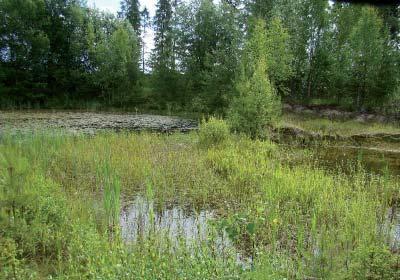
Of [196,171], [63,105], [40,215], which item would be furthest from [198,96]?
[40,215]

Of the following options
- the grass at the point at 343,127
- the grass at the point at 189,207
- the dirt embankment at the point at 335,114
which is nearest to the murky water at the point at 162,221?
the grass at the point at 189,207

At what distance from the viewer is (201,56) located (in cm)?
3216

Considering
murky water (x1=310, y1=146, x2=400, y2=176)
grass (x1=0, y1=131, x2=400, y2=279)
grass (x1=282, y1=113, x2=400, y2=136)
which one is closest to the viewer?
grass (x1=0, y1=131, x2=400, y2=279)

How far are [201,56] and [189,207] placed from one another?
2728cm

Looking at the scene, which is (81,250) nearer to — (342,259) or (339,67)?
(342,259)

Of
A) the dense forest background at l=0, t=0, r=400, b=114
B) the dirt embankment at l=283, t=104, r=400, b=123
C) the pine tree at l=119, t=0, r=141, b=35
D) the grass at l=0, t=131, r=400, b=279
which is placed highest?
the pine tree at l=119, t=0, r=141, b=35

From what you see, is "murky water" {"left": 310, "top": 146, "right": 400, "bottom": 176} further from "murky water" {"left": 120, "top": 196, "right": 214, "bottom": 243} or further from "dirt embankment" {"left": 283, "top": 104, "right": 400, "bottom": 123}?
"dirt embankment" {"left": 283, "top": 104, "right": 400, "bottom": 123}

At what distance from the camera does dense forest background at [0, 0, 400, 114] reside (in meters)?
24.4

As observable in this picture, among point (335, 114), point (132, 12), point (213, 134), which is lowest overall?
point (213, 134)

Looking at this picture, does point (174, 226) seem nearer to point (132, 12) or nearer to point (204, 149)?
point (204, 149)

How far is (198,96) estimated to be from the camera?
29.6 m

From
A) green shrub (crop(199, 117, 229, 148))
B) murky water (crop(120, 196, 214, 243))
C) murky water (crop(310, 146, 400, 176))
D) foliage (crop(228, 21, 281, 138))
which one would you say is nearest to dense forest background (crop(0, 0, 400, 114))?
foliage (crop(228, 21, 281, 138))

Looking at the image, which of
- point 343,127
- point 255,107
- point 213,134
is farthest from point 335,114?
point 213,134

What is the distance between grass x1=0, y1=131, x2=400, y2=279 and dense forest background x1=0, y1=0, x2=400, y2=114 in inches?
597
